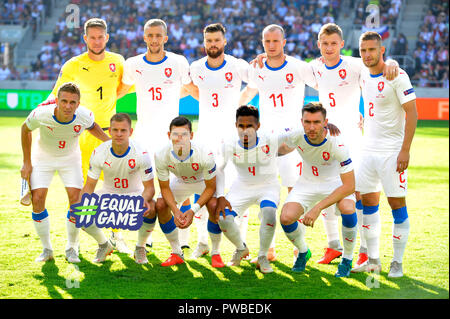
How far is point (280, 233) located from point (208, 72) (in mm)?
2041

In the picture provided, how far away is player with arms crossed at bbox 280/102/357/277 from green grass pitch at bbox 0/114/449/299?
292 millimetres

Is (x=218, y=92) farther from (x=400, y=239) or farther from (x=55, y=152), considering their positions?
(x=400, y=239)

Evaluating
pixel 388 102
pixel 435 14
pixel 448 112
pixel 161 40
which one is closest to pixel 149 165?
pixel 161 40

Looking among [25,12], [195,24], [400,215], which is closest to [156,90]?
[400,215]

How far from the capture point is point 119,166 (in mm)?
5457

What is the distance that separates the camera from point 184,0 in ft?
80.7

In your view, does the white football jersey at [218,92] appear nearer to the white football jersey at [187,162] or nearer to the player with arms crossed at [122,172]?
the white football jersey at [187,162]

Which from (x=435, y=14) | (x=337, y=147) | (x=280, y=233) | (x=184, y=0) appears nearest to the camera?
(x=337, y=147)

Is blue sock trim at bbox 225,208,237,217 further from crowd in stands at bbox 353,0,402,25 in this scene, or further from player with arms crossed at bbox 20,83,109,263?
crowd in stands at bbox 353,0,402,25

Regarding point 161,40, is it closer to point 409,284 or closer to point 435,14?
point 409,284

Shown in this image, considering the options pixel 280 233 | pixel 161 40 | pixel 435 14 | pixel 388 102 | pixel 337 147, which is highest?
pixel 435 14

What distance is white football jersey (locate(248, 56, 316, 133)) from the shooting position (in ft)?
19.5

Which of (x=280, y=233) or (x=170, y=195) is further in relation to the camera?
(x=280, y=233)

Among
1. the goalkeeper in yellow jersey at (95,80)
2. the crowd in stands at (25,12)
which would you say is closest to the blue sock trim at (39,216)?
the goalkeeper in yellow jersey at (95,80)
